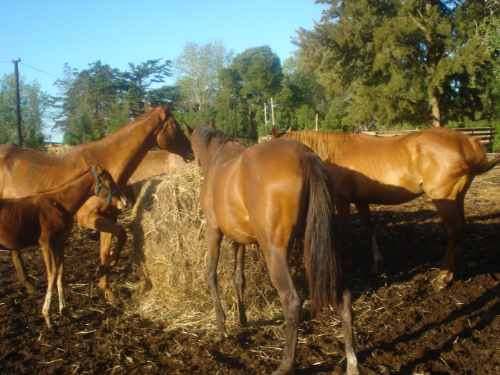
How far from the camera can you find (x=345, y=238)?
7234 mm

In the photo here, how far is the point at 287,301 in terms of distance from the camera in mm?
3229

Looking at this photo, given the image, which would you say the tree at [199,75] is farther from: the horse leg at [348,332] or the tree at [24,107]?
the horse leg at [348,332]

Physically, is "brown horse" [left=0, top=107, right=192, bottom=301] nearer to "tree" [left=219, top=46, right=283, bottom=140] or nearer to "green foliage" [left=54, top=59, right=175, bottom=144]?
"green foliage" [left=54, top=59, right=175, bottom=144]

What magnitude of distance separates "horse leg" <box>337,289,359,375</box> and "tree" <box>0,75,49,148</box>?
39919 millimetres

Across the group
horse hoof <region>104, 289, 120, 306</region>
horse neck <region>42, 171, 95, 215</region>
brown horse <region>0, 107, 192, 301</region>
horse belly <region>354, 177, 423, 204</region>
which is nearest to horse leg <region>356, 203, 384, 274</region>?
horse belly <region>354, 177, 423, 204</region>

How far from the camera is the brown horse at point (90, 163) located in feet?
17.9

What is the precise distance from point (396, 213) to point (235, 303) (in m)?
6.01

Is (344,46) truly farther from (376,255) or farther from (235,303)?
(235,303)

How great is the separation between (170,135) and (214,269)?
8.06 ft

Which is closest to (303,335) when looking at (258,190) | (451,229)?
(258,190)

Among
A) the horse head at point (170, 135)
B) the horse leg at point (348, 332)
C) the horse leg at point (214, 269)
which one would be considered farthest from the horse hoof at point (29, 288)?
the horse leg at point (348, 332)

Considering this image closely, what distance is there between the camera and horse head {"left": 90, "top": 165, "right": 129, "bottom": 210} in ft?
16.2

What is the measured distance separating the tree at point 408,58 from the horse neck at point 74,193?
1969cm

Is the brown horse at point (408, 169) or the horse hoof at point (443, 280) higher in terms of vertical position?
the brown horse at point (408, 169)
